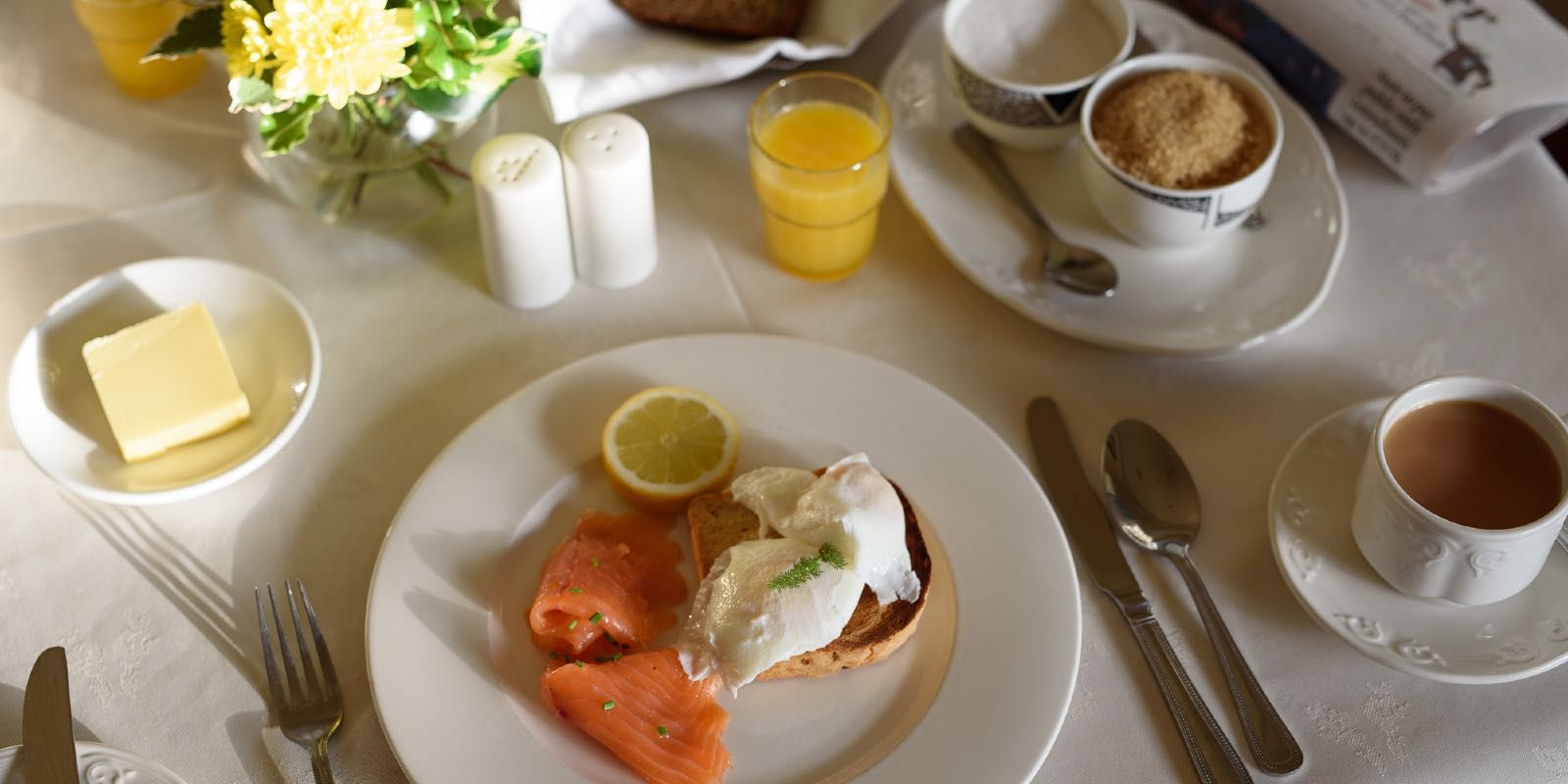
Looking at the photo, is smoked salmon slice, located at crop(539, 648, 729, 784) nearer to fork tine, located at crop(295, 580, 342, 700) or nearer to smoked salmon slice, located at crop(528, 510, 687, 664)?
smoked salmon slice, located at crop(528, 510, 687, 664)

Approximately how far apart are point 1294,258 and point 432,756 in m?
1.24

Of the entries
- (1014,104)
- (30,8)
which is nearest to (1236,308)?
(1014,104)

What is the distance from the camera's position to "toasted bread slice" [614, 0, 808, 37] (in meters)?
1.87

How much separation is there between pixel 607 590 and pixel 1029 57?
0.99m

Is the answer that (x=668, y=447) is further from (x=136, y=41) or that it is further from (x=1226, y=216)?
(x=136, y=41)

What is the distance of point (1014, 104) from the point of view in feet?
5.58

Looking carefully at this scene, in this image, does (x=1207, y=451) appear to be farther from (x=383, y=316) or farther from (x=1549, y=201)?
(x=383, y=316)

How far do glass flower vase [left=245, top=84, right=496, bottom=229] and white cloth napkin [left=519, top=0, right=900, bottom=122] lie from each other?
0.14 metres

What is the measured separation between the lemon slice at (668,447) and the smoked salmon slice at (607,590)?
0.04 meters

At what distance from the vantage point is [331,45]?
4.33ft

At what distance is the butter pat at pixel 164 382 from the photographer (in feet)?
4.77

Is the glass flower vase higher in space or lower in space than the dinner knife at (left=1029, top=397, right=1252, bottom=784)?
higher

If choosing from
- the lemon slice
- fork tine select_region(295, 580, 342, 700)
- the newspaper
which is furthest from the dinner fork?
the newspaper

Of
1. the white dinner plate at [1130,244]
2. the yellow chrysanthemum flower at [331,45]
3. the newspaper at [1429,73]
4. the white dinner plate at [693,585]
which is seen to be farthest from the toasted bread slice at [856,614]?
the newspaper at [1429,73]
